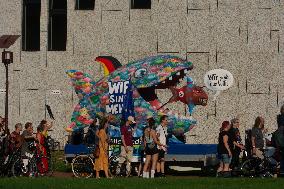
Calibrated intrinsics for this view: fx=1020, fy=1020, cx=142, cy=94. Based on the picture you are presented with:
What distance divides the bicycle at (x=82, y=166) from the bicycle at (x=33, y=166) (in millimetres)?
794

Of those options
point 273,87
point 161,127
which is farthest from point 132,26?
point 161,127

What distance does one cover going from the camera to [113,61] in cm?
3669

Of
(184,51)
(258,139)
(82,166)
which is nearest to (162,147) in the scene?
(82,166)

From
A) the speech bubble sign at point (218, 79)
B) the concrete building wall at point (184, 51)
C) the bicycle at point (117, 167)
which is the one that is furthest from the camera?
the concrete building wall at point (184, 51)

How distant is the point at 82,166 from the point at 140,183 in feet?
14.4

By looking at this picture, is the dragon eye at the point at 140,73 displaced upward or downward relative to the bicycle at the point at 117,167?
upward

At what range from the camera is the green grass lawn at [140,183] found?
2423 cm

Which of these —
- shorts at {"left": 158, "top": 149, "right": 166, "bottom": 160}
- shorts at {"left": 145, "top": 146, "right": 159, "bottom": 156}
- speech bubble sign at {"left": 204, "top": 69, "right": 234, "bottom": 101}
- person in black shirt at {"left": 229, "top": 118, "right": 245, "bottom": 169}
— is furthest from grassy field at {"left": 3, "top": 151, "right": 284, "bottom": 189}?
speech bubble sign at {"left": 204, "top": 69, "right": 234, "bottom": 101}

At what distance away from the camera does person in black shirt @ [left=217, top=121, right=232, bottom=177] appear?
2867 centimetres

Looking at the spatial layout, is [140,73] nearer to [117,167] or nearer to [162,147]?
[117,167]

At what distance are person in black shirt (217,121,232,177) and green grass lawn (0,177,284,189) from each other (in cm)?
199

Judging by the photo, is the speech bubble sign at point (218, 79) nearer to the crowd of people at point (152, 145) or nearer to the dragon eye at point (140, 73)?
the dragon eye at point (140, 73)

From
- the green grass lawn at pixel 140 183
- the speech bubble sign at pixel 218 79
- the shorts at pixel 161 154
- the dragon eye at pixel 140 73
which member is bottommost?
the green grass lawn at pixel 140 183

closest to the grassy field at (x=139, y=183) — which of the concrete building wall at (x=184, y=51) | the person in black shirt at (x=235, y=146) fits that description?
the person in black shirt at (x=235, y=146)
